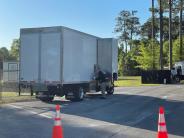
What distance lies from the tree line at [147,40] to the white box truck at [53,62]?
131ft

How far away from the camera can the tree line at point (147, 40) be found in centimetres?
7244

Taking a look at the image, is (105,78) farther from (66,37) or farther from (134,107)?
(134,107)

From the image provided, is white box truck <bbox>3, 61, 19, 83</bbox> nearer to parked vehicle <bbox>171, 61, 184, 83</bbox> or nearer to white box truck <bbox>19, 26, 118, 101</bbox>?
white box truck <bbox>19, 26, 118, 101</bbox>

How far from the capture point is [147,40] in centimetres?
10469

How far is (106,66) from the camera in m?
31.9

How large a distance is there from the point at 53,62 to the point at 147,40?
3209 inches

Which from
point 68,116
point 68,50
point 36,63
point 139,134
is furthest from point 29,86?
point 139,134

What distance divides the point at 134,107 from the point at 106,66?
1017 cm

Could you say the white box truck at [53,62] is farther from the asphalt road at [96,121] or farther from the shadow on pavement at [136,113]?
the asphalt road at [96,121]

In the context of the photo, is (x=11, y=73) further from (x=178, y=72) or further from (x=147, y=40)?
(x=147, y=40)

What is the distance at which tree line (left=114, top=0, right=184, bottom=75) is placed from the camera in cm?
7244

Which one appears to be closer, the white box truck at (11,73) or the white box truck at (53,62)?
the white box truck at (53,62)

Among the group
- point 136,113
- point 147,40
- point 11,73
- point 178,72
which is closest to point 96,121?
point 136,113

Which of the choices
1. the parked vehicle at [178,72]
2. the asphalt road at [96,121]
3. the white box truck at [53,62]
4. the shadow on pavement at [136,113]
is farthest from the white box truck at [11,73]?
the parked vehicle at [178,72]
